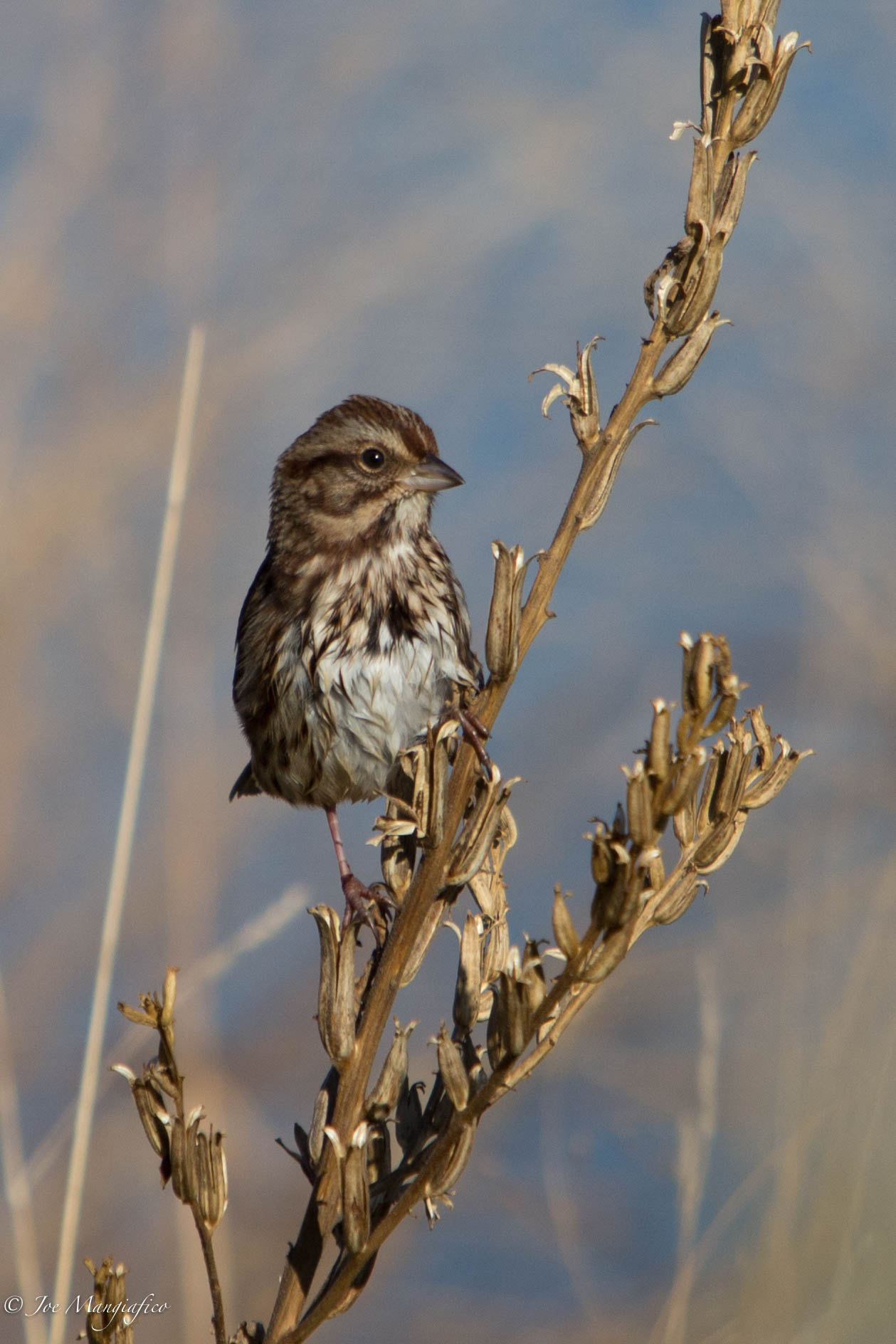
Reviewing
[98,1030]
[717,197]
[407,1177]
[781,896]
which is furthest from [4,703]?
[717,197]

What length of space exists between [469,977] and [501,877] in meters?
0.13

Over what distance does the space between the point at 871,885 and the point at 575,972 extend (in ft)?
5.30

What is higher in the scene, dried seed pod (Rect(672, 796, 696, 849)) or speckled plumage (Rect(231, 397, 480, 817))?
speckled plumage (Rect(231, 397, 480, 817))

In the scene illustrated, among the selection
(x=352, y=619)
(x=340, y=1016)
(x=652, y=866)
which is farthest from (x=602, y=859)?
(x=352, y=619)

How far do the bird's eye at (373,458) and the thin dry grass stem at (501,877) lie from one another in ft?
4.37

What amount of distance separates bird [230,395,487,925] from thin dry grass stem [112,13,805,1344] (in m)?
1.02

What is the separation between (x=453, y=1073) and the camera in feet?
4.73

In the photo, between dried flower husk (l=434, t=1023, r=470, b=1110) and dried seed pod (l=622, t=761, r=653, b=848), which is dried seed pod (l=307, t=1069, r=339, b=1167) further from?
dried seed pod (l=622, t=761, r=653, b=848)

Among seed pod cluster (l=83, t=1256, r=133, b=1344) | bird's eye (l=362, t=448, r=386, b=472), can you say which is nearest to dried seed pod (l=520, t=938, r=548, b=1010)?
seed pod cluster (l=83, t=1256, r=133, b=1344)

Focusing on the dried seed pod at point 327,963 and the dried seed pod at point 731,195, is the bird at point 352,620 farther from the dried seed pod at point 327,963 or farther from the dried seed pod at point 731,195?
the dried seed pod at point 731,195

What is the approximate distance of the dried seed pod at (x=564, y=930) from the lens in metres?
1.30

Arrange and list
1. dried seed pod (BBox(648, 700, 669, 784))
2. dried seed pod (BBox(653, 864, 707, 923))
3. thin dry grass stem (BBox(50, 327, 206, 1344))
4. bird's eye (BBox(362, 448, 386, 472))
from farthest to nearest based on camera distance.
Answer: bird's eye (BBox(362, 448, 386, 472)), thin dry grass stem (BBox(50, 327, 206, 1344)), dried seed pod (BBox(653, 864, 707, 923)), dried seed pod (BBox(648, 700, 669, 784))

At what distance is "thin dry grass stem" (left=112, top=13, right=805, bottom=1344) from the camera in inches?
53.3

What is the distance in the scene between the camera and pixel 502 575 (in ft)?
4.92
